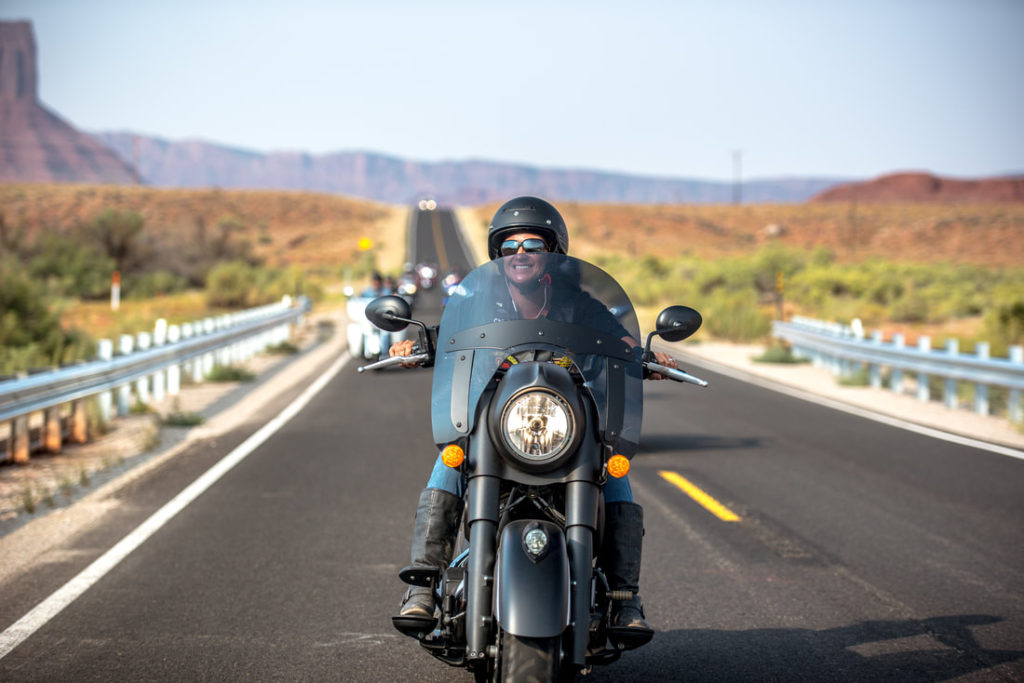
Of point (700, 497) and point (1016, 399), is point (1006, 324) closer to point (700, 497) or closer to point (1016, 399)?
point (1016, 399)

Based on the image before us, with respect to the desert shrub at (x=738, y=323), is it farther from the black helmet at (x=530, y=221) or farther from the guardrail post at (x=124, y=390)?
the black helmet at (x=530, y=221)

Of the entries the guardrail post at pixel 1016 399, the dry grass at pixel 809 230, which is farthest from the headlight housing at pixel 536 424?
the dry grass at pixel 809 230

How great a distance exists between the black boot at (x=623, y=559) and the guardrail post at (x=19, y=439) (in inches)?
312

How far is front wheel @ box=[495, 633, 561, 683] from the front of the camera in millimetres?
3736

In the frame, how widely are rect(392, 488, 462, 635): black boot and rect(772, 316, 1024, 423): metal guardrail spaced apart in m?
11.5

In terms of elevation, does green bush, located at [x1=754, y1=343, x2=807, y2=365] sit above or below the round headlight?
below

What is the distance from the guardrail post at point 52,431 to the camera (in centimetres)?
1152

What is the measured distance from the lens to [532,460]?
3883 mm

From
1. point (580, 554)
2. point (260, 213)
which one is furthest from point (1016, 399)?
point (260, 213)

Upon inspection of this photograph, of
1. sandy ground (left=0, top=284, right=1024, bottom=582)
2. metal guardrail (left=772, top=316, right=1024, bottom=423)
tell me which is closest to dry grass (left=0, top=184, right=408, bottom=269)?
metal guardrail (left=772, top=316, right=1024, bottom=423)

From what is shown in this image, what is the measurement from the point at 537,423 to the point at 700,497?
18.6ft

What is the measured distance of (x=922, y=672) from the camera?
200 inches

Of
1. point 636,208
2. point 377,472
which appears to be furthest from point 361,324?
point 636,208

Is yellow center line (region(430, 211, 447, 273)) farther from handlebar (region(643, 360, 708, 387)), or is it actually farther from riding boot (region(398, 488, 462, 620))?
riding boot (region(398, 488, 462, 620))
